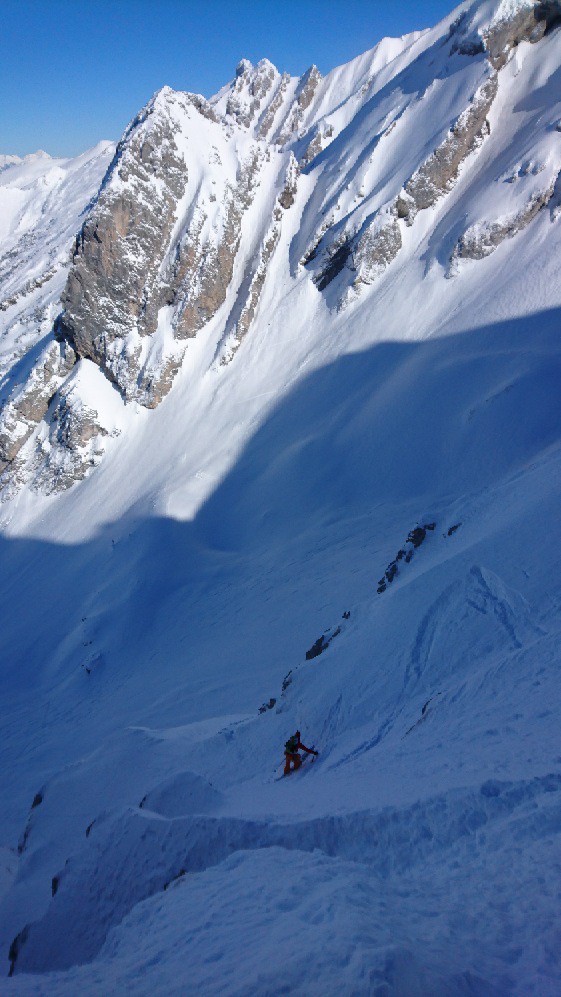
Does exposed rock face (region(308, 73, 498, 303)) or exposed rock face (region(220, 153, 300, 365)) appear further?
exposed rock face (region(220, 153, 300, 365))

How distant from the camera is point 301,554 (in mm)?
21531

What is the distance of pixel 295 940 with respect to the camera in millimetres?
3816

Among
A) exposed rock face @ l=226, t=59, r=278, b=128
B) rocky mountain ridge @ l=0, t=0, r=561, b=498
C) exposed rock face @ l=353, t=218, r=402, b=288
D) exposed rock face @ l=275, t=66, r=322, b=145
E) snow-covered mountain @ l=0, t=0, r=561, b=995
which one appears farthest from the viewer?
exposed rock face @ l=226, t=59, r=278, b=128

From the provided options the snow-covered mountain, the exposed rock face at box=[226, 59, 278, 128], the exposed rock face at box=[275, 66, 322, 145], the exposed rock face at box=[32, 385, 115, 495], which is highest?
the exposed rock face at box=[226, 59, 278, 128]

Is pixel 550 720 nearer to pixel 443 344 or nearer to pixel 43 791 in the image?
pixel 43 791

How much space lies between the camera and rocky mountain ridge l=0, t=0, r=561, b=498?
32.0 meters

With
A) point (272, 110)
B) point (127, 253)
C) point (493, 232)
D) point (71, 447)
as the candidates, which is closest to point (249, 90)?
point (272, 110)

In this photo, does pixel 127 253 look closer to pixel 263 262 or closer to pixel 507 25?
pixel 263 262

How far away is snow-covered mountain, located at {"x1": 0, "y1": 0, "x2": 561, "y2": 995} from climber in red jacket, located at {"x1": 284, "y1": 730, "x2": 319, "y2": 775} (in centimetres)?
24

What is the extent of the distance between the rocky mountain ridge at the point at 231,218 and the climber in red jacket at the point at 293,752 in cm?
2825

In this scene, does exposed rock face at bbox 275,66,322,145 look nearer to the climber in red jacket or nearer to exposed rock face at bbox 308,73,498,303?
exposed rock face at bbox 308,73,498,303

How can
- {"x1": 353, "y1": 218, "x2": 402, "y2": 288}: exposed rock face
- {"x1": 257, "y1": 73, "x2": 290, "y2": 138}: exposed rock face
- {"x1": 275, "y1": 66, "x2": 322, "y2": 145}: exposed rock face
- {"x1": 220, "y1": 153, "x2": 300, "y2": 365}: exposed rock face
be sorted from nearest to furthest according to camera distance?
{"x1": 353, "y1": 218, "x2": 402, "y2": 288}: exposed rock face
{"x1": 220, "y1": 153, "x2": 300, "y2": 365}: exposed rock face
{"x1": 275, "y1": 66, "x2": 322, "y2": 145}: exposed rock face
{"x1": 257, "y1": 73, "x2": 290, "y2": 138}: exposed rock face

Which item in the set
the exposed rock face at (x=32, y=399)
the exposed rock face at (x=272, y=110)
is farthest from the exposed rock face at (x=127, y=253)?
the exposed rock face at (x=272, y=110)

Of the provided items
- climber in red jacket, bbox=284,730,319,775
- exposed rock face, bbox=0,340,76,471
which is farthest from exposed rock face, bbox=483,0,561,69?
climber in red jacket, bbox=284,730,319,775
